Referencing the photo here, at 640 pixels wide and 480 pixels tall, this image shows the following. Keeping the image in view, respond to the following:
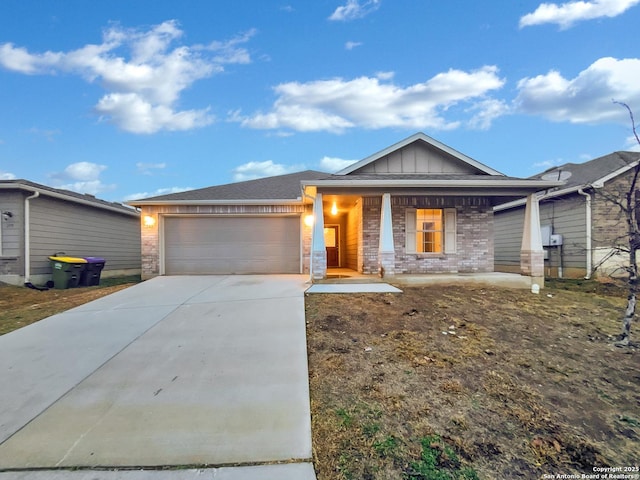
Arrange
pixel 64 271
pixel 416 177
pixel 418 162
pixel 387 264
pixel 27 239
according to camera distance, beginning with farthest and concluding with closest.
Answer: pixel 64 271, pixel 418 162, pixel 27 239, pixel 416 177, pixel 387 264

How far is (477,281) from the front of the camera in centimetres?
920

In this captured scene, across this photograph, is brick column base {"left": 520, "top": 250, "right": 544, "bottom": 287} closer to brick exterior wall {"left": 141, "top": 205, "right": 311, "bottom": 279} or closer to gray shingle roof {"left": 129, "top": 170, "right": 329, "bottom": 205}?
brick exterior wall {"left": 141, "top": 205, "right": 311, "bottom": 279}

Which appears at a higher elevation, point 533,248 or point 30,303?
point 533,248

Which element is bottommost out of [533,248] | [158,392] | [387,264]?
[158,392]

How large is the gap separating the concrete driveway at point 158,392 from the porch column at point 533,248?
7.26m

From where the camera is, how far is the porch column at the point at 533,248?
368 inches

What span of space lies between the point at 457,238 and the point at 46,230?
13.6 metres

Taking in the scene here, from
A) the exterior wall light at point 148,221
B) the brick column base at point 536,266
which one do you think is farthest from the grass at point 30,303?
the brick column base at point 536,266

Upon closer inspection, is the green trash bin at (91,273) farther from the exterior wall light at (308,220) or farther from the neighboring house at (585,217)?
the neighboring house at (585,217)

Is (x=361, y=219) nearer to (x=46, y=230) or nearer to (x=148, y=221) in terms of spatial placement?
(x=148, y=221)

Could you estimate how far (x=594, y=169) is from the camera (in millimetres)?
12398

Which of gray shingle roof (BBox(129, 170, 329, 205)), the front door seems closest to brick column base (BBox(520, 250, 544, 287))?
gray shingle roof (BBox(129, 170, 329, 205))

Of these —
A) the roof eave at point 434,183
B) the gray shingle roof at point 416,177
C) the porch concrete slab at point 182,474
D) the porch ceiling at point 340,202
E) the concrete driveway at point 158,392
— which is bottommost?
the porch concrete slab at point 182,474

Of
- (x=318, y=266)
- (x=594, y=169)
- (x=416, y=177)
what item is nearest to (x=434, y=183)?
(x=416, y=177)
